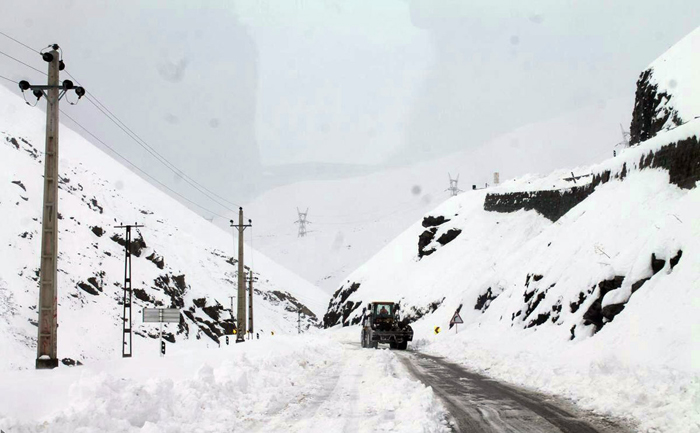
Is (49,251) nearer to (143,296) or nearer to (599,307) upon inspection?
(599,307)

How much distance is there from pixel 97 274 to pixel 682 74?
75.9 meters

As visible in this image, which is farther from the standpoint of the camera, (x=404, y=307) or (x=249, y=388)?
(x=404, y=307)

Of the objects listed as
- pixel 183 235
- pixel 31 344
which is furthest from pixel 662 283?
pixel 183 235

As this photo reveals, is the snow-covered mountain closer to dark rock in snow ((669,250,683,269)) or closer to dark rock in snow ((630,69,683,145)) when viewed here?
dark rock in snow ((669,250,683,269))

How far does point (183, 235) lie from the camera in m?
152

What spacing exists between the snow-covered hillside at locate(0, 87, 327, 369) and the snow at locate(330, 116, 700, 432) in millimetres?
35773

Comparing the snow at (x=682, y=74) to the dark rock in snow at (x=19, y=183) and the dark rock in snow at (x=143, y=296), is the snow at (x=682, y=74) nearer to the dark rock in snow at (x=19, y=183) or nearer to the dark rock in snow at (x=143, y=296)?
the dark rock in snow at (x=143, y=296)

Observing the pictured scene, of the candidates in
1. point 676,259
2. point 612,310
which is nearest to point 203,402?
point 612,310

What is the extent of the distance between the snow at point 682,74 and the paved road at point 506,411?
2309 centimetres

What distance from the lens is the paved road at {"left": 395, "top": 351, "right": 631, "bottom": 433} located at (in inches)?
343

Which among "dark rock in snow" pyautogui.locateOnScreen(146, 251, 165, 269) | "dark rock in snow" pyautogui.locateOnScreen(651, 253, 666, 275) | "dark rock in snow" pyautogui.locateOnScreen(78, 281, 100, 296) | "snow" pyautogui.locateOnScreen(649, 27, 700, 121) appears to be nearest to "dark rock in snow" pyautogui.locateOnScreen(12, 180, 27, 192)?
"dark rock in snow" pyautogui.locateOnScreen(146, 251, 165, 269)

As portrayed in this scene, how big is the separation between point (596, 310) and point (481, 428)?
12.1m

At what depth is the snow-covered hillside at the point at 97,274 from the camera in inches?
2601

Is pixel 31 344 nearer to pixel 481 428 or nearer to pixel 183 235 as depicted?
pixel 481 428
